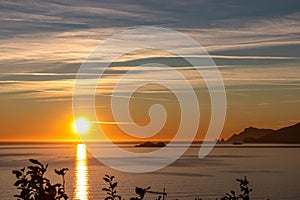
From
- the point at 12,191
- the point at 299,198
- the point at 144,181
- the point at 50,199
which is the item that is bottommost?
the point at 50,199

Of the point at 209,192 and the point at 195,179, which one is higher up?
the point at 195,179

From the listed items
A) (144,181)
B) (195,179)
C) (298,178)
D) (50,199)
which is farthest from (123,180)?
(50,199)

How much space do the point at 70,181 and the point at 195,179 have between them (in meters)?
30.1

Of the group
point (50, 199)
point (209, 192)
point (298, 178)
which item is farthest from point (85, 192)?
point (50, 199)

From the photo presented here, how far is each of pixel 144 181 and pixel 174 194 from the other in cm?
3060

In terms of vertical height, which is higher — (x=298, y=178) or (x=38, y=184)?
(x=298, y=178)

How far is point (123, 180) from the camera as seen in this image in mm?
134875

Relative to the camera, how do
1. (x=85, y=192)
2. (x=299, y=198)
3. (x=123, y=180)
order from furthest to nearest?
(x=123, y=180)
(x=85, y=192)
(x=299, y=198)

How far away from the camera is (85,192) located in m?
110

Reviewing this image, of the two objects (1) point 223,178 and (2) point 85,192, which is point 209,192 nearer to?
(2) point 85,192

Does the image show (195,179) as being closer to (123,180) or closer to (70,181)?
(123,180)

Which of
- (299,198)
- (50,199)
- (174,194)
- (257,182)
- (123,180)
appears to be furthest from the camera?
(123,180)

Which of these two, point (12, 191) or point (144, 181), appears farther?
point (144, 181)

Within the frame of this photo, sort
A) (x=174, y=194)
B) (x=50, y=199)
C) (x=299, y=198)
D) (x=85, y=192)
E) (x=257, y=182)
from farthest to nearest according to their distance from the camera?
(x=257, y=182) → (x=85, y=192) → (x=174, y=194) → (x=299, y=198) → (x=50, y=199)
